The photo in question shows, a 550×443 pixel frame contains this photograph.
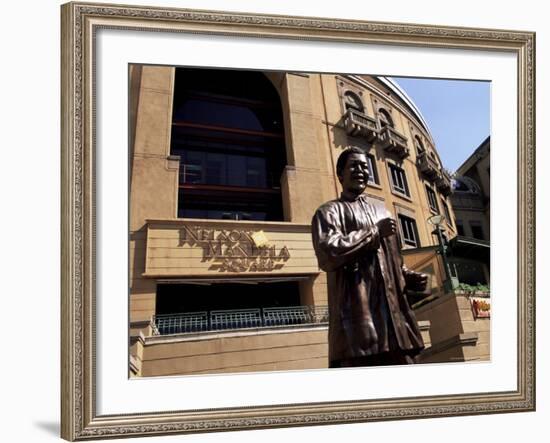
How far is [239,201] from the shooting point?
13.8 ft

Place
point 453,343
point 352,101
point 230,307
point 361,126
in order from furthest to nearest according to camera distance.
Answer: point 453,343, point 361,126, point 352,101, point 230,307

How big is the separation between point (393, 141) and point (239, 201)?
978mm

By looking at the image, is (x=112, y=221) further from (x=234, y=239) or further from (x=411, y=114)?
(x=411, y=114)

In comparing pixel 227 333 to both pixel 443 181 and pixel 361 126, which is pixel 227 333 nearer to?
pixel 361 126

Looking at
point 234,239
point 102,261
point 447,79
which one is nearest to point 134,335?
point 102,261

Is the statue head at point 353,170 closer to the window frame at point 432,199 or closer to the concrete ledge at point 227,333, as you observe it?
the window frame at point 432,199

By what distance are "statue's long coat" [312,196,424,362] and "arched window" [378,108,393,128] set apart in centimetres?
45

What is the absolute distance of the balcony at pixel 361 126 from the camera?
4.46m

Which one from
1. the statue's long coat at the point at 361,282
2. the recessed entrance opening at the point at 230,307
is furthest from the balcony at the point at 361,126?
the recessed entrance opening at the point at 230,307

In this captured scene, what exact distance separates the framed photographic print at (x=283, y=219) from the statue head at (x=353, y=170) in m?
0.02

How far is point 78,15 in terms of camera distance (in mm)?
3891

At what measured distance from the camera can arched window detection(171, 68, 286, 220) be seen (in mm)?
4137

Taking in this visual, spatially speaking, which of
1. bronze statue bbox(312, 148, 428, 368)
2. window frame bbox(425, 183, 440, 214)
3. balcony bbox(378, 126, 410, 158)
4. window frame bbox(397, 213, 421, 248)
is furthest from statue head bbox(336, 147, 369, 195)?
window frame bbox(425, 183, 440, 214)

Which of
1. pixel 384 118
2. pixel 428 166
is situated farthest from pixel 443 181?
pixel 384 118
